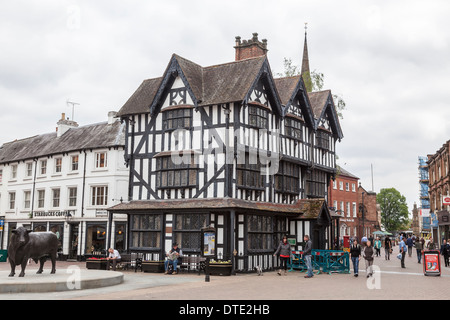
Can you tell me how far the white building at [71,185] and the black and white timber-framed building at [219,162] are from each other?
674cm

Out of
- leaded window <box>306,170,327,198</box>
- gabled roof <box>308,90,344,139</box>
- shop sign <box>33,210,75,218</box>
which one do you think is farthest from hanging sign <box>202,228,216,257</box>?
shop sign <box>33,210,75,218</box>

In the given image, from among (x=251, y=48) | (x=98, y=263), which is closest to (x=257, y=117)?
(x=251, y=48)

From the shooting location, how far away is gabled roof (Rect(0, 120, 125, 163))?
110 ft

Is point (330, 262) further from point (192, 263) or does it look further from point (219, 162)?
point (219, 162)

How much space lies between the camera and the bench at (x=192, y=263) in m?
21.8

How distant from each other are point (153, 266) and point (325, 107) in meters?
15.4

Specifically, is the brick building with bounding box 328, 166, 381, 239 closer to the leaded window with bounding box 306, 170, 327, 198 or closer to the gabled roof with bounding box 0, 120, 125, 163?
the leaded window with bounding box 306, 170, 327, 198

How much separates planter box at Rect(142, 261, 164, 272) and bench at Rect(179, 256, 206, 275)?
926 millimetres

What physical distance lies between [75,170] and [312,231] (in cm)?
1771

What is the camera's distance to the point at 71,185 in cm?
3416

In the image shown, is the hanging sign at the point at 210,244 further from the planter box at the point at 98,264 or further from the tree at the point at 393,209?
the tree at the point at 393,209

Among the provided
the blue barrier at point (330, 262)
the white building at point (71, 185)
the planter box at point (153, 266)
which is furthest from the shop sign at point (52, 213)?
the blue barrier at point (330, 262)

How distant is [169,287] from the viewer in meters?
16.0
